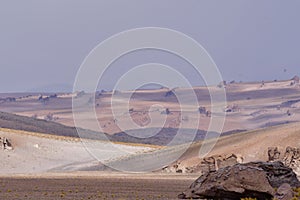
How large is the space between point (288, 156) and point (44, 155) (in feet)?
118

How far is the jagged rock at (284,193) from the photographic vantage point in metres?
28.4

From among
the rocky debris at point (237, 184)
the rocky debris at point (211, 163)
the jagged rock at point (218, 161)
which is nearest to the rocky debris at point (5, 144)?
the rocky debris at point (211, 163)

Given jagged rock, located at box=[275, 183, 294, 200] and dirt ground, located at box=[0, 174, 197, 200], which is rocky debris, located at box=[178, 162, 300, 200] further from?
dirt ground, located at box=[0, 174, 197, 200]

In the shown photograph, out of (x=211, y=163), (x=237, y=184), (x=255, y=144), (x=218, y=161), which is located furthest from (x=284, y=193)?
(x=255, y=144)

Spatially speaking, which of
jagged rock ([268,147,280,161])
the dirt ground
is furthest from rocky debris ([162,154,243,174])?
the dirt ground

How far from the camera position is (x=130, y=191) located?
43.0m

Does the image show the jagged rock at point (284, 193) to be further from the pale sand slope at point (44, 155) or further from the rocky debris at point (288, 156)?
the pale sand slope at point (44, 155)

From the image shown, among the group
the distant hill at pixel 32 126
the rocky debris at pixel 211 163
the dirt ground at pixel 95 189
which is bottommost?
the dirt ground at pixel 95 189

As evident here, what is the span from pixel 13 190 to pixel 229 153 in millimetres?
27995

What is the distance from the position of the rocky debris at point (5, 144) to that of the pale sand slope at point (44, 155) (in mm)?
616

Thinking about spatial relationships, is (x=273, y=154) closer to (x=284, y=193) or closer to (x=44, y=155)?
(x=284, y=193)

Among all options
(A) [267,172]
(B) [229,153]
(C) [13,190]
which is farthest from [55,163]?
(A) [267,172]

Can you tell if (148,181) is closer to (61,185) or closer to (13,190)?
(61,185)

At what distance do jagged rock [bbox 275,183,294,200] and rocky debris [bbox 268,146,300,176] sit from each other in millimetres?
28400
